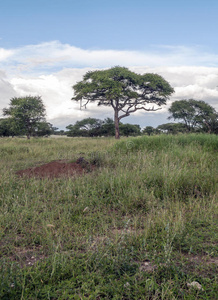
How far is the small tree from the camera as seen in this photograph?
1278 inches

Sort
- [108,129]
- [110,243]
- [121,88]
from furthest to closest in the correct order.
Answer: [108,129], [121,88], [110,243]

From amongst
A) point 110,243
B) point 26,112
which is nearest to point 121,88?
point 26,112

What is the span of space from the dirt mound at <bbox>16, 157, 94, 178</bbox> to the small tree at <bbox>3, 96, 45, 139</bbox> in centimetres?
2596

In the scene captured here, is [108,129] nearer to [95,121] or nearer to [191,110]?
[95,121]

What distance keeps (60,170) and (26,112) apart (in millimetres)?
26975

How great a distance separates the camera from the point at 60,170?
7902mm

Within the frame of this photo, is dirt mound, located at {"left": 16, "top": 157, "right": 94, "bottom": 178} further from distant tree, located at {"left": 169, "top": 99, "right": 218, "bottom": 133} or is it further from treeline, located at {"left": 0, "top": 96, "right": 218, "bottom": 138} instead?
distant tree, located at {"left": 169, "top": 99, "right": 218, "bottom": 133}

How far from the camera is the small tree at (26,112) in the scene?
32469 millimetres

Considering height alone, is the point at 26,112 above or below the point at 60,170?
above

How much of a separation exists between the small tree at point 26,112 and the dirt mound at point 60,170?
26.0m

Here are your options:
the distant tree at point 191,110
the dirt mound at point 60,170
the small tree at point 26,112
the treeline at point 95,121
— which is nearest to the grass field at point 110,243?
the dirt mound at point 60,170

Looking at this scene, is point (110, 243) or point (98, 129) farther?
point (98, 129)

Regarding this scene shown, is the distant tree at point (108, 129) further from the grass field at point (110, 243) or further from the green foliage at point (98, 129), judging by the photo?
the grass field at point (110, 243)

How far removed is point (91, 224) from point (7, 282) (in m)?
1.73
